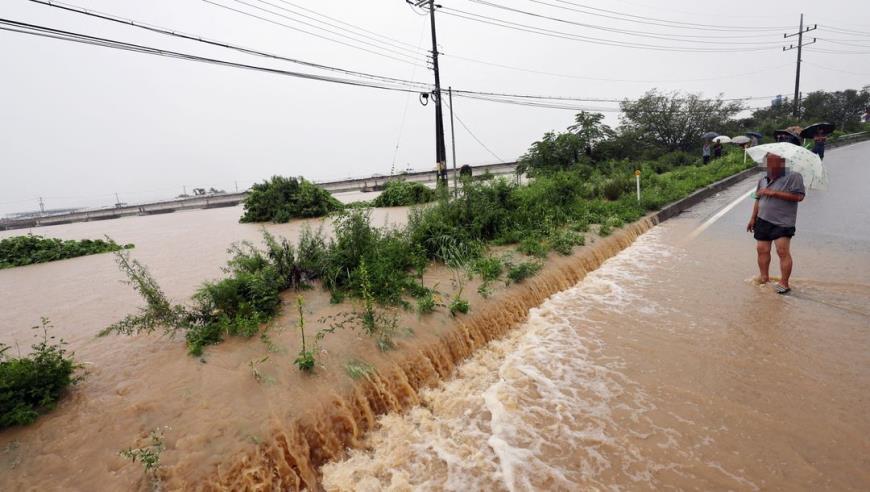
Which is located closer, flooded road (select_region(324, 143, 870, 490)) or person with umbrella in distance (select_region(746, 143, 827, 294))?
flooded road (select_region(324, 143, 870, 490))

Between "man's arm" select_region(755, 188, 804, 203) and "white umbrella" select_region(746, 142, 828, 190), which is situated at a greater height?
"white umbrella" select_region(746, 142, 828, 190)

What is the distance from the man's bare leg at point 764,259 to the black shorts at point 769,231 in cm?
12

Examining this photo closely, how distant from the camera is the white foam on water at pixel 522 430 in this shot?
115 inches

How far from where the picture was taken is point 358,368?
12.3 feet

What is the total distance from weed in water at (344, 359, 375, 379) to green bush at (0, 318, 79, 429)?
2.33 meters

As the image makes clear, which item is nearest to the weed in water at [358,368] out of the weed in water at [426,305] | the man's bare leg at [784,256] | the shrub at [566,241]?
the weed in water at [426,305]

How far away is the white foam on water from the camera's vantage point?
9.59 ft

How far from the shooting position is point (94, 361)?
158 inches

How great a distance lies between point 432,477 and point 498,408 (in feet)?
3.29

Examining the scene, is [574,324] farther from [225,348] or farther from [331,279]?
[225,348]

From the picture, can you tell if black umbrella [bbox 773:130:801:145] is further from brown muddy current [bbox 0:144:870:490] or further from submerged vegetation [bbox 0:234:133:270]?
submerged vegetation [bbox 0:234:133:270]

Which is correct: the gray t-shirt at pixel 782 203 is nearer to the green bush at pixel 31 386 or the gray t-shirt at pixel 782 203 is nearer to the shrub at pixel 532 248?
the shrub at pixel 532 248

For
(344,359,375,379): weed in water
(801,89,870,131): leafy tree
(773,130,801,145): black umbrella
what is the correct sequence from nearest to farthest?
(344,359,375,379): weed in water
(773,130,801,145): black umbrella
(801,89,870,131): leafy tree

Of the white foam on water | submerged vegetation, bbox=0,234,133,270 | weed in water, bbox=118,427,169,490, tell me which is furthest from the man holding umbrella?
submerged vegetation, bbox=0,234,133,270
